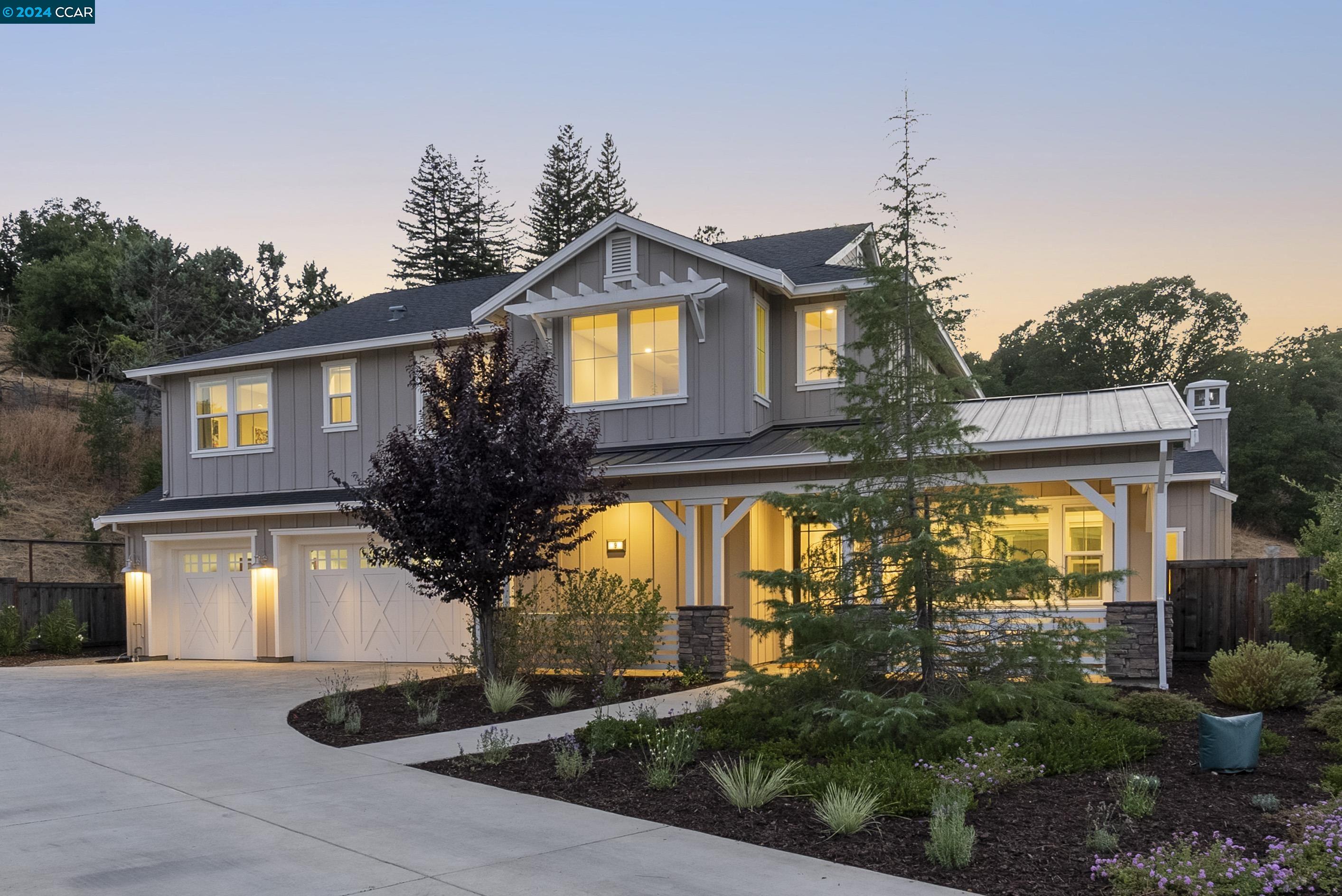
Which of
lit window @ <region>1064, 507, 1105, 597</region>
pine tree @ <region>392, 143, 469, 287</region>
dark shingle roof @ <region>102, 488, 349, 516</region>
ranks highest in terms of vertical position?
pine tree @ <region>392, 143, 469, 287</region>

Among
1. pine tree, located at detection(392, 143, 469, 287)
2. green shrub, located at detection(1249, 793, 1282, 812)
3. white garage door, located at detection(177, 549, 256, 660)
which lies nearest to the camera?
green shrub, located at detection(1249, 793, 1282, 812)

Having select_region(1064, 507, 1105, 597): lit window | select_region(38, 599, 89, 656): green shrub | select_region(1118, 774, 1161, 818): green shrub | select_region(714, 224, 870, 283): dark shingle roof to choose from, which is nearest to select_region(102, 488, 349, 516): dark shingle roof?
select_region(38, 599, 89, 656): green shrub

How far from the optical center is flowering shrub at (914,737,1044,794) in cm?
739

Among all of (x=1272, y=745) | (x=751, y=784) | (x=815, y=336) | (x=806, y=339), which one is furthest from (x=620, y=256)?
(x=1272, y=745)

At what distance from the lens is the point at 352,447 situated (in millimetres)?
19000

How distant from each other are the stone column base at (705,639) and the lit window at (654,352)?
3891 millimetres

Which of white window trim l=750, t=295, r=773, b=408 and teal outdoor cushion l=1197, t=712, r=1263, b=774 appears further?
white window trim l=750, t=295, r=773, b=408

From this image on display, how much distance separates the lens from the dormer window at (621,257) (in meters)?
16.6

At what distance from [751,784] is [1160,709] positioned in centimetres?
483

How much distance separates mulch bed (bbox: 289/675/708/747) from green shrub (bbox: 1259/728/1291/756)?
6449mm

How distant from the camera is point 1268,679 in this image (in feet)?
33.3

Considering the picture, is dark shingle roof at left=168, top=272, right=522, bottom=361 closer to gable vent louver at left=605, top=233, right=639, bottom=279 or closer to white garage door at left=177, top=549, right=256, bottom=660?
gable vent louver at left=605, top=233, right=639, bottom=279

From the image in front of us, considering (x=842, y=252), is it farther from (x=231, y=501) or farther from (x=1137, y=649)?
(x=231, y=501)

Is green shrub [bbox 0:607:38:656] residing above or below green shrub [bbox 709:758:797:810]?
below
